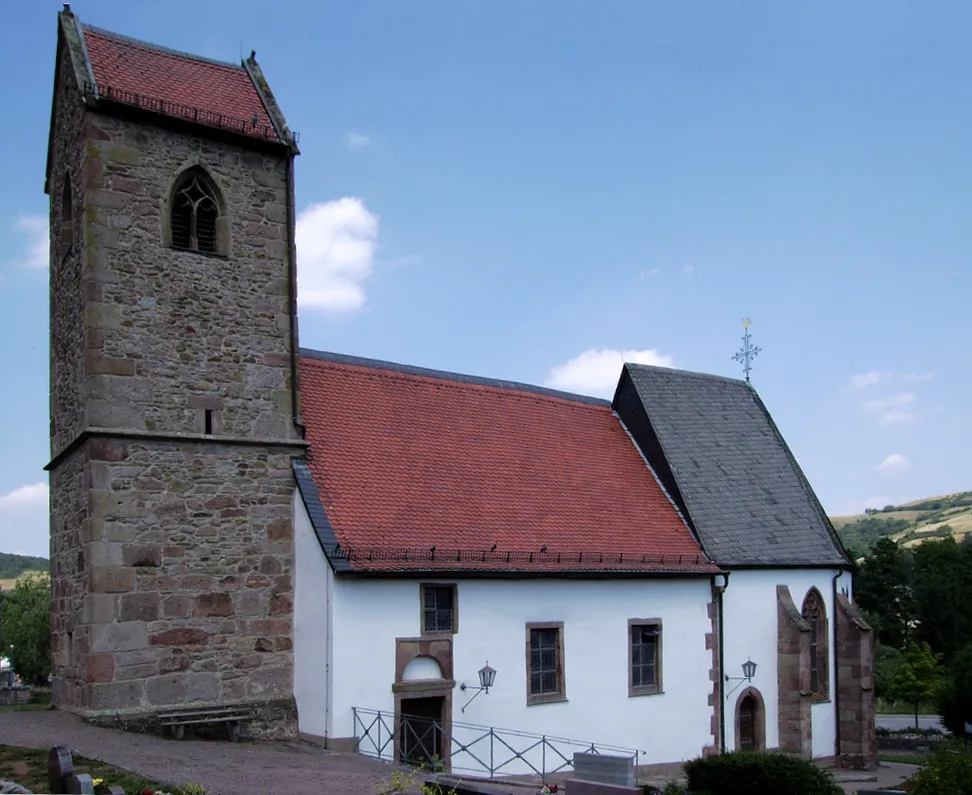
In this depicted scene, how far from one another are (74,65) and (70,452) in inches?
243

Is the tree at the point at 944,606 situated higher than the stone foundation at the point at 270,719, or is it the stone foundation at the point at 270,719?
the stone foundation at the point at 270,719

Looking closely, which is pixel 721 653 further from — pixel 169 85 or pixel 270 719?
pixel 169 85

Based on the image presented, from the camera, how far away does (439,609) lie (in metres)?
17.9

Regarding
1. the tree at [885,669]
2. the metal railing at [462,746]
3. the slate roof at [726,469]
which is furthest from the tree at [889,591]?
the metal railing at [462,746]

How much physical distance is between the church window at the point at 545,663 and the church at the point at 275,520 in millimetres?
55

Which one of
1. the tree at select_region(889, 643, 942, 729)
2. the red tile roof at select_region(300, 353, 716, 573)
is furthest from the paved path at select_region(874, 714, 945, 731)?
the red tile roof at select_region(300, 353, 716, 573)

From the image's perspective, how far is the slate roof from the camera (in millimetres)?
23312

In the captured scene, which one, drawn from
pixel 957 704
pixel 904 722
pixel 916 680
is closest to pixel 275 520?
pixel 957 704

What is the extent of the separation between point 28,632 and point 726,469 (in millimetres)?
45454

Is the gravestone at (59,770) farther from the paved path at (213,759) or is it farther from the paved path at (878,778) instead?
the paved path at (878,778)

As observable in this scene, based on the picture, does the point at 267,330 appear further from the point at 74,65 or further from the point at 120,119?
the point at 74,65

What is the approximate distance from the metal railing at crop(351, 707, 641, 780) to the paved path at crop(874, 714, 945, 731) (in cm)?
2308

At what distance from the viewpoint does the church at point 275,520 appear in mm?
16359

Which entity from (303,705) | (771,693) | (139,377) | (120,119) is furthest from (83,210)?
(771,693)
